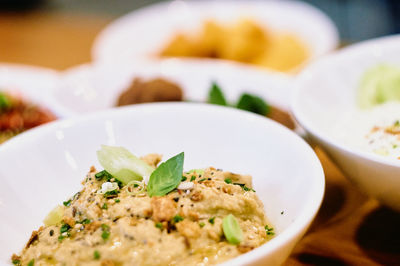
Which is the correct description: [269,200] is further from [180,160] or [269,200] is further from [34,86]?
[34,86]

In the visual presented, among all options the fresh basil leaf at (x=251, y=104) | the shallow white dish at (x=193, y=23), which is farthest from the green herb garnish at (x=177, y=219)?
the shallow white dish at (x=193, y=23)

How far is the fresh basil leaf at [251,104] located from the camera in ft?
7.97

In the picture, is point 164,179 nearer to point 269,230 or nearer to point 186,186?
point 186,186

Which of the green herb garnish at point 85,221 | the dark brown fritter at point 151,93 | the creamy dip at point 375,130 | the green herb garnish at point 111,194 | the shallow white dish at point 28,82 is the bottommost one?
the creamy dip at point 375,130

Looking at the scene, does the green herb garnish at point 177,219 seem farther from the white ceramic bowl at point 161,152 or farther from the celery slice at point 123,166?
the white ceramic bowl at point 161,152

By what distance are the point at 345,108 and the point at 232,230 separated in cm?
139

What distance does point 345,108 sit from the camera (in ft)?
8.28

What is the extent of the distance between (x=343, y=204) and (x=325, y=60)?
2.83ft

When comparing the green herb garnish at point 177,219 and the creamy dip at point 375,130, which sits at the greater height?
the green herb garnish at point 177,219

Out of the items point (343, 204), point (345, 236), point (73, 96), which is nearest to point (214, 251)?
point (345, 236)

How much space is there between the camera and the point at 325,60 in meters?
2.55

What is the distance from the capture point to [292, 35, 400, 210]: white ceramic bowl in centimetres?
164

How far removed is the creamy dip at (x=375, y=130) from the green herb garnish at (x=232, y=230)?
711 millimetres

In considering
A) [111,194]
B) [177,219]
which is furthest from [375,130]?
[111,194]
